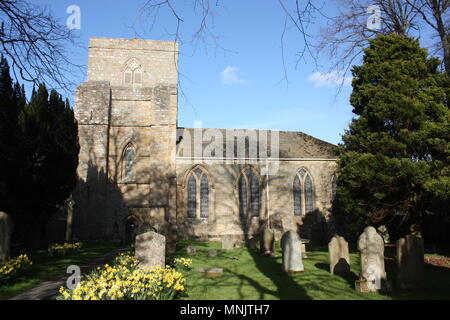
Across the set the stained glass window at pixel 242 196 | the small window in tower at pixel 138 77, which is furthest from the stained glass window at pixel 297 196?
the small window in tower at pixel 138 77

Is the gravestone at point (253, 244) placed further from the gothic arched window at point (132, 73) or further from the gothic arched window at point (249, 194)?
the gothic arched window at point (132, 73)

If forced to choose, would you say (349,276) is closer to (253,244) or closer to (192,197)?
(253,244)

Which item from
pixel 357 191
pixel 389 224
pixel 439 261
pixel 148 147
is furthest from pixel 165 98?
pixel 439 261

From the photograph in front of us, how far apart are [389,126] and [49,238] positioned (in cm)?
2160

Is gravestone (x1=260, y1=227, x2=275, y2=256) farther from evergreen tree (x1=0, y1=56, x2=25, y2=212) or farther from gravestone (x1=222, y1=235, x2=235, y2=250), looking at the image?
evergreen tree (x1=0, y1=56, x2=25, y2=212)

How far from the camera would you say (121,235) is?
2309cm

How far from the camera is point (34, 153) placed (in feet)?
55.2

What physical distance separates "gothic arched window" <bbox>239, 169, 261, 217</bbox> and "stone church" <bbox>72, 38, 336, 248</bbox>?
0.08 meters

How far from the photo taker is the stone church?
912 inches

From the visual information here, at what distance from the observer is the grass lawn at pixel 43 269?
29.8ft

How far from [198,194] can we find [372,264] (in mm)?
17071

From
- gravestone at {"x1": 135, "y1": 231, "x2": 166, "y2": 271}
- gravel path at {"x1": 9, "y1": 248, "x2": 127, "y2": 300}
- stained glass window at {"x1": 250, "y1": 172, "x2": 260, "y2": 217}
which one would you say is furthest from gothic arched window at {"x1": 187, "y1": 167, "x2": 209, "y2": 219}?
gravestone at {"x1": 135, "y1": 231, "x2": 166, "y2": 271}

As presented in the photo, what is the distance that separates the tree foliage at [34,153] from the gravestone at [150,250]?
27.3ft
